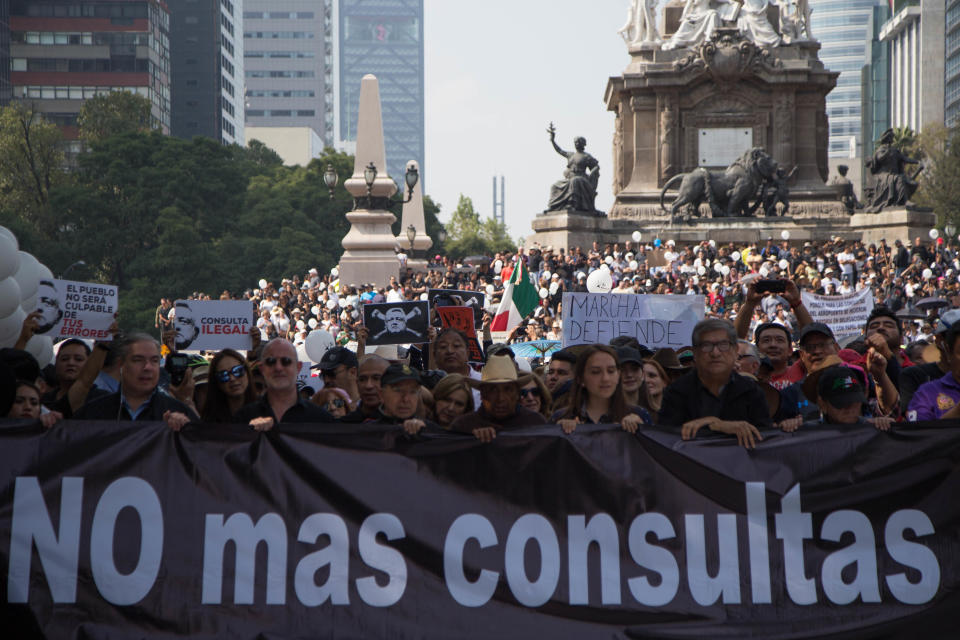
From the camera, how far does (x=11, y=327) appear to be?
11.2 metres

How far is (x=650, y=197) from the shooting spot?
180ft

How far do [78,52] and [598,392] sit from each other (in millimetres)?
112010

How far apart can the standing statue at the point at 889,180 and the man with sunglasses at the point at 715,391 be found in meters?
45.0

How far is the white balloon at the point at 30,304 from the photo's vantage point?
11.7 metres

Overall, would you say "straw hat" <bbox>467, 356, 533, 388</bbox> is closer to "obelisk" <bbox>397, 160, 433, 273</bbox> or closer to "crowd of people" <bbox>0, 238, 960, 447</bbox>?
"crowd of people" <bbox>0, 238, 960, 447</bbox>

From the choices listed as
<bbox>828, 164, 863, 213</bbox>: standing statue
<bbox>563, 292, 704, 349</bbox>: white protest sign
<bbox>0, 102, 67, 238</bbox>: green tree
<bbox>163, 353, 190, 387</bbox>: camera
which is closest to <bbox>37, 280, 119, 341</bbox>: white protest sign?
<bbox>163, 353, 190, 387</bbox>: camera

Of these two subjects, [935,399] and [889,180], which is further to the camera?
[889,180]

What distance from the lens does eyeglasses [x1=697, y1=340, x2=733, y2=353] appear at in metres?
6.97

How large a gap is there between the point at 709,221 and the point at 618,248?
161 inches

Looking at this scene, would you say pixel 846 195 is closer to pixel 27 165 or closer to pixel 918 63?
pixel 27 165

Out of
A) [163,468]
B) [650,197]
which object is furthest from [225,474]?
[650,197]

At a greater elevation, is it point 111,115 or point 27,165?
point 111,115

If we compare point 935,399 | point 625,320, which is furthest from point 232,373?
point 625,320

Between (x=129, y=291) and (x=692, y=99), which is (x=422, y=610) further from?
(x=129, y=291)
